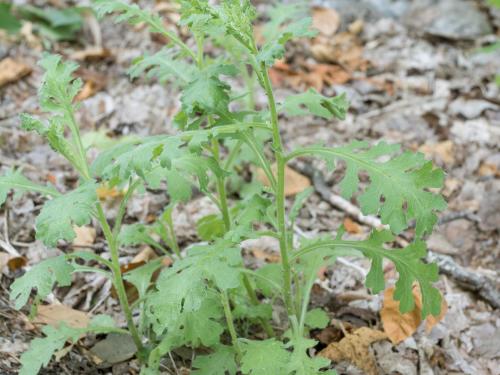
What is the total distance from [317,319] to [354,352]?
0.26 meters

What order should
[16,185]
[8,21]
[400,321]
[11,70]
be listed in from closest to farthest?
[16,185] < [400,321] < [11,70] < [8,21]

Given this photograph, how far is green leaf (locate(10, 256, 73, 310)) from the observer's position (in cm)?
224

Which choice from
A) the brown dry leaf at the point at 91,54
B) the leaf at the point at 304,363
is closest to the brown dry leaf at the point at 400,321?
the leaf at the point at 304,363

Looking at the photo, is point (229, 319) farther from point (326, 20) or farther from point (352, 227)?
point (326, 20)

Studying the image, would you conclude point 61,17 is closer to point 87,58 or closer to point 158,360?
point 87,58

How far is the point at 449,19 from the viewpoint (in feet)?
19.2

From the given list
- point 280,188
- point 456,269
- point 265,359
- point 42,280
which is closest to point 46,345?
point 42,280

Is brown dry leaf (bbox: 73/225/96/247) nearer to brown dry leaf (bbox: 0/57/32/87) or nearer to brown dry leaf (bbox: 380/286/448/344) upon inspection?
brown dry leaf (bbox: 380/286/448/344)

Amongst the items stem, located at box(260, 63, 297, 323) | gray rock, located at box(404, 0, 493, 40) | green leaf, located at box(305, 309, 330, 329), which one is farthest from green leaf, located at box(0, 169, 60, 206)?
gray rock, located at box(404, 0, 493, 40)

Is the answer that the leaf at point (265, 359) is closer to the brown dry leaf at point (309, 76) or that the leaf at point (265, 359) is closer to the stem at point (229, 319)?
the stem at point (229, 319)

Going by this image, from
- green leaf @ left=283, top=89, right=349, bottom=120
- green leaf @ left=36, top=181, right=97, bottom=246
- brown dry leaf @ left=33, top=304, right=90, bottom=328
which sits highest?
green leaf @ left=283, top=89, right=349, bottom=120

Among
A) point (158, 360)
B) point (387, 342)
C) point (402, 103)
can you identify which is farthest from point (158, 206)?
point (402, 103)

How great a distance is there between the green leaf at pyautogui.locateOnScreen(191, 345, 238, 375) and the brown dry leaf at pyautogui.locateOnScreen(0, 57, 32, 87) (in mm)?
3219

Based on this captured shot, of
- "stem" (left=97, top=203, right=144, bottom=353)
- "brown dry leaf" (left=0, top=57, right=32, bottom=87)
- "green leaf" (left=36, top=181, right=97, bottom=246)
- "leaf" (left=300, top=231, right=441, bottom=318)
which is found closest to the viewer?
"green leaf" (left=36, top=181, right=97, bottom=246)
